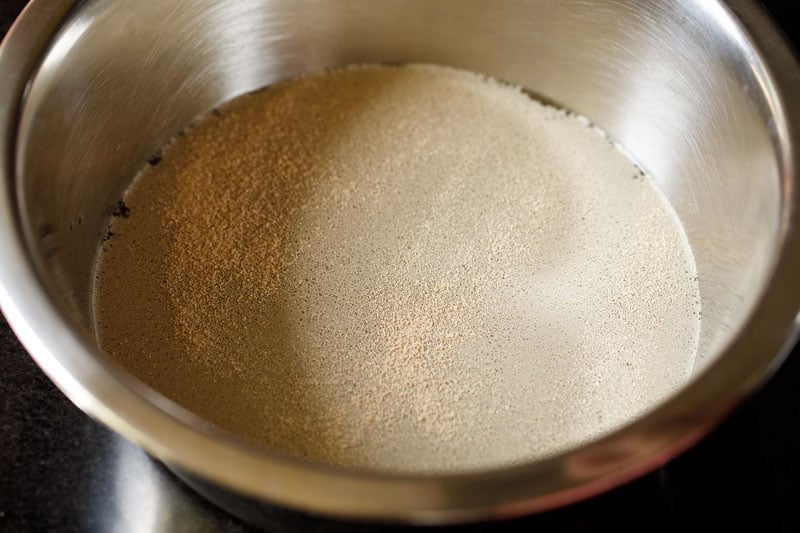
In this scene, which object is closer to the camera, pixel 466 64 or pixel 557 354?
pixel 557 354

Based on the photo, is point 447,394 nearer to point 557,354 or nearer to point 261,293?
point 557,354

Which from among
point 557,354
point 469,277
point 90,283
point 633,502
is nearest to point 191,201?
point 90,283

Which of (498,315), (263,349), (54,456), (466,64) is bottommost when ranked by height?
(54,456)

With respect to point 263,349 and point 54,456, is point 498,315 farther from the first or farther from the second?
point 54,456

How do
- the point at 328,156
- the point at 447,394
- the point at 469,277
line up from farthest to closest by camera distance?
the point at 328,156 → the point at 469,277 → the point at 447,394

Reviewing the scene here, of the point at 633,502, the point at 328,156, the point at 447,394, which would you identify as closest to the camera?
the point at 633,502

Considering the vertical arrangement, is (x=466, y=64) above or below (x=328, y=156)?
above
